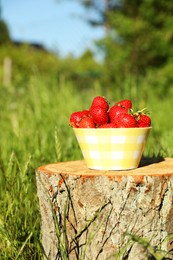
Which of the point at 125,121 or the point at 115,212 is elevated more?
the point at 125,121

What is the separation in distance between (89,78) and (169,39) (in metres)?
4.40

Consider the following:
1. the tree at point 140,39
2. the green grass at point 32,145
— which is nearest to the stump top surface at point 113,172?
the green grass at point 32,145

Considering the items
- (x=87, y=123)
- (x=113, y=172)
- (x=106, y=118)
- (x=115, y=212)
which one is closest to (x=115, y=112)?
(x=106, y=118)

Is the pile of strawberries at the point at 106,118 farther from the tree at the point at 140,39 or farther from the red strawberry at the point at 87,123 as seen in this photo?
the tree at the point at 140,39

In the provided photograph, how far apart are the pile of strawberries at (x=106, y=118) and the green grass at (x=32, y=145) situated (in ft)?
0.68

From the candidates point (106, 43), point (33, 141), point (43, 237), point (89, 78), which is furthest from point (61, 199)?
point (89, 78)

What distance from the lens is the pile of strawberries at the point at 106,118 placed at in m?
2.68

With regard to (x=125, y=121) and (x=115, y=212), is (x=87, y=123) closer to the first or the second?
(x=125, y=121)

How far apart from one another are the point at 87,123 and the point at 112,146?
0.19m

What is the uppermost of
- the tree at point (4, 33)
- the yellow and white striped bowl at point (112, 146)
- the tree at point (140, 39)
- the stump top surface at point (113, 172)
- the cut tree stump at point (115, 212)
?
the tree at point (4, 33)

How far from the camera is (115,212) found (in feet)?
8.29

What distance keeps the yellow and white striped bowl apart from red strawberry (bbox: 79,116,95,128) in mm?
32

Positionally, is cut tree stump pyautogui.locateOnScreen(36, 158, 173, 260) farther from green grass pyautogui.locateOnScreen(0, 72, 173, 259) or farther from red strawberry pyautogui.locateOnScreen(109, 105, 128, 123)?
red strawberry pyautogui.locateOnScreen(109, 105, 128, 123)

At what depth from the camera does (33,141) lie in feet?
13.1
